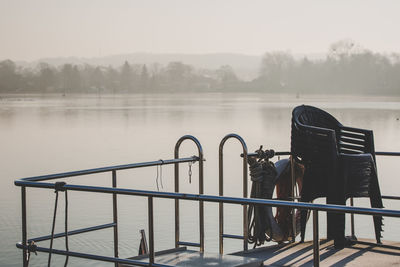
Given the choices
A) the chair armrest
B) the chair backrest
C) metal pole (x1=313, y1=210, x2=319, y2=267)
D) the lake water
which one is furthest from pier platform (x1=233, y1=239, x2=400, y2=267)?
the lake water

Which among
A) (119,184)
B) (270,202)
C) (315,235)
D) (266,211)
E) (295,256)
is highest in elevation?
(270,202)

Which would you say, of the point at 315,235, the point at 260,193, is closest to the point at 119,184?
the point at 260,193

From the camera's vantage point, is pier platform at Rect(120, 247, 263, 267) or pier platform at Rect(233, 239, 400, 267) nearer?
pier platform at Rect(120, 247, 263, 267)

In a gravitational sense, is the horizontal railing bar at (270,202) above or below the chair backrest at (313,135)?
below

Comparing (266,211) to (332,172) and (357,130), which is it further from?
(357,130)

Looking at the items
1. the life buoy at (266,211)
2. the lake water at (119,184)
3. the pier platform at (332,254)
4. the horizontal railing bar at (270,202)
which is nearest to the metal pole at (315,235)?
the horizontal railing bar at (270,202)

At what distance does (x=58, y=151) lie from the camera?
1298 inches

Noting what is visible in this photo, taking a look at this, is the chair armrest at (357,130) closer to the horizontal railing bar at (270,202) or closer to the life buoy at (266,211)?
the life buoy at (266,211)

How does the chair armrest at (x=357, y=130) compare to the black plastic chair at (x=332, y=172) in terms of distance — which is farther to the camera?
the chair armrest at (x=357, y=130)

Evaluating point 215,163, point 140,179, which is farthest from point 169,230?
point 215,163

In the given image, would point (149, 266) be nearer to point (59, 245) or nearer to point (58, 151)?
point (59, 245)

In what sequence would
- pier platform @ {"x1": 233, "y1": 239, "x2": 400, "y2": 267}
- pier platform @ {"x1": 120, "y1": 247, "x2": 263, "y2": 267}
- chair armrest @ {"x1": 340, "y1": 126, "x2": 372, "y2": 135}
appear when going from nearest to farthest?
A: pier platform @ {"x1": 120, "y1": 247, "x2": 263, "y2": 267}
pier platform @ {"x1": 233, "y1": 239, "x2": 400, "y2": 267}
chair armrest @ {"x1": 340, "y1": 126, "x2": 372, "y2": 135}

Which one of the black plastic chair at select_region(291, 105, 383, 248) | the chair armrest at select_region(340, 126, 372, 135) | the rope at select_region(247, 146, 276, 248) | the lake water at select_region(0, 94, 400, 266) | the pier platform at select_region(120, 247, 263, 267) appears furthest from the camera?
the lake water at select_region(0, 94, 400, 266)

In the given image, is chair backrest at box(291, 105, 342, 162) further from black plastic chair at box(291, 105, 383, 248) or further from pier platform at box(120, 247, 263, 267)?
A: pier platform at box(120, 247, 263, 267)
